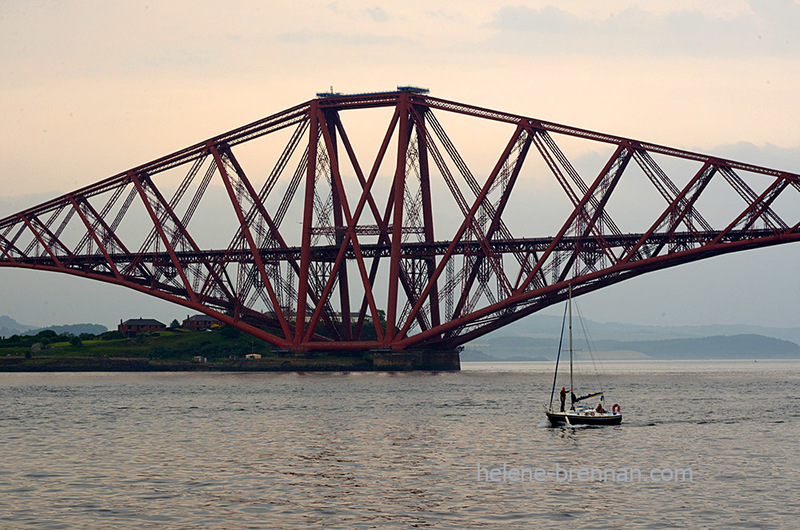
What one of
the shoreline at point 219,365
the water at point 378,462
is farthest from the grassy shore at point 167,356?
the water at point 378,462

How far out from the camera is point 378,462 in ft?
156

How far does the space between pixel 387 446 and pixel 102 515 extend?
20475 mm

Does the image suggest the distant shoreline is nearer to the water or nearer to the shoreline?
the shoreline

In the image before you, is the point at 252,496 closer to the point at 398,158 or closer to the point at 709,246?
the point at 709,246

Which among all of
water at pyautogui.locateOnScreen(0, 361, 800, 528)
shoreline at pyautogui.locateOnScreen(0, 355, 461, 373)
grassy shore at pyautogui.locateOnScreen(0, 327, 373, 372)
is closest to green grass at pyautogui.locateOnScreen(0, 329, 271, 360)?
grassy shore at pyautogui.locateOnScreen(0, 327, 373, 372)

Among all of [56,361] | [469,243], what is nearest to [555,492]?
[469,243]

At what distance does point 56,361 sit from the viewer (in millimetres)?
157250

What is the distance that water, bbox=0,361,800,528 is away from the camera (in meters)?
35.4

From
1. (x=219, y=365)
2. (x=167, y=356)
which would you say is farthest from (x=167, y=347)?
(x=219, y=365)

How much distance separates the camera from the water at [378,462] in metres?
35.4

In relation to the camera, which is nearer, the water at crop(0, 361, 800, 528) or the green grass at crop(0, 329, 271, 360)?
the water at crop(0, 361, 800, 528)

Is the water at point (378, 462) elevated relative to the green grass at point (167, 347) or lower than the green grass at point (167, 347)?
lower

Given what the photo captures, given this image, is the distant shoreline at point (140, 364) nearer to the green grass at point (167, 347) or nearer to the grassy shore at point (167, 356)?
the grassy shore at point (167, 356)

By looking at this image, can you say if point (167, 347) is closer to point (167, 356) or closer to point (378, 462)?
point (167, 356)
